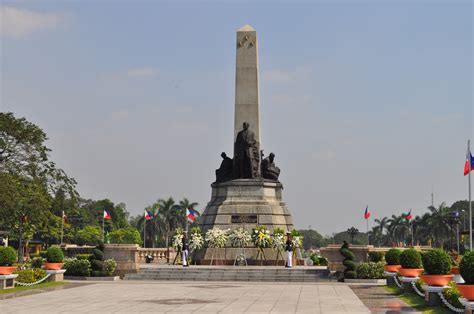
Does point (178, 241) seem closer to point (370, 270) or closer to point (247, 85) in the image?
point (247, 85)

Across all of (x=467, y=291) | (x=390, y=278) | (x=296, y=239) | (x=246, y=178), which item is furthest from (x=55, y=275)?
(x=467, y=291)

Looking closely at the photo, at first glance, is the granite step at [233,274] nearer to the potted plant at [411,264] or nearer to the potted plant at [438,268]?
the potted plant at [411,264]

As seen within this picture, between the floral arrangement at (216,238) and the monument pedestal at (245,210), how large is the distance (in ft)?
1.11

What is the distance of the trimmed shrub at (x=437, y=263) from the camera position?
68.1 feet

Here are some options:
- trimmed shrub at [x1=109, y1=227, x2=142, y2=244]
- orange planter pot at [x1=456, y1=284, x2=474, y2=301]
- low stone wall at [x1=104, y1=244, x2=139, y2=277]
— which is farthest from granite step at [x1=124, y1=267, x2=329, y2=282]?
trimmed shrub at [x1=109, y1=227, x2=142, y2=244]

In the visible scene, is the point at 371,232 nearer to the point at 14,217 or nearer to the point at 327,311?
the point at 14,217

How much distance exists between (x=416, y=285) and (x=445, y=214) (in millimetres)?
101033

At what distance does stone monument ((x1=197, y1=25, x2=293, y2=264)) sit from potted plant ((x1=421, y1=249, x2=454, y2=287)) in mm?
20916

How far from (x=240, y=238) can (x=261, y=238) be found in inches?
53.0

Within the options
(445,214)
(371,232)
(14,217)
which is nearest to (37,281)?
(14,217)

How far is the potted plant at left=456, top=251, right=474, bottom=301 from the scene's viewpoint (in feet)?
53.4

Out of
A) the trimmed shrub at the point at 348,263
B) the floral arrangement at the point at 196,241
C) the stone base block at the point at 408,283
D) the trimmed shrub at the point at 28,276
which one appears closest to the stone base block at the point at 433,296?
the stone base block at the point at 408,283

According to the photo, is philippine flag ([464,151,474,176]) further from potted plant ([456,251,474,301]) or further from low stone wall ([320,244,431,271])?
potted plant ([456,251,474,301])

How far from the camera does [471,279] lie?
16.6 m
